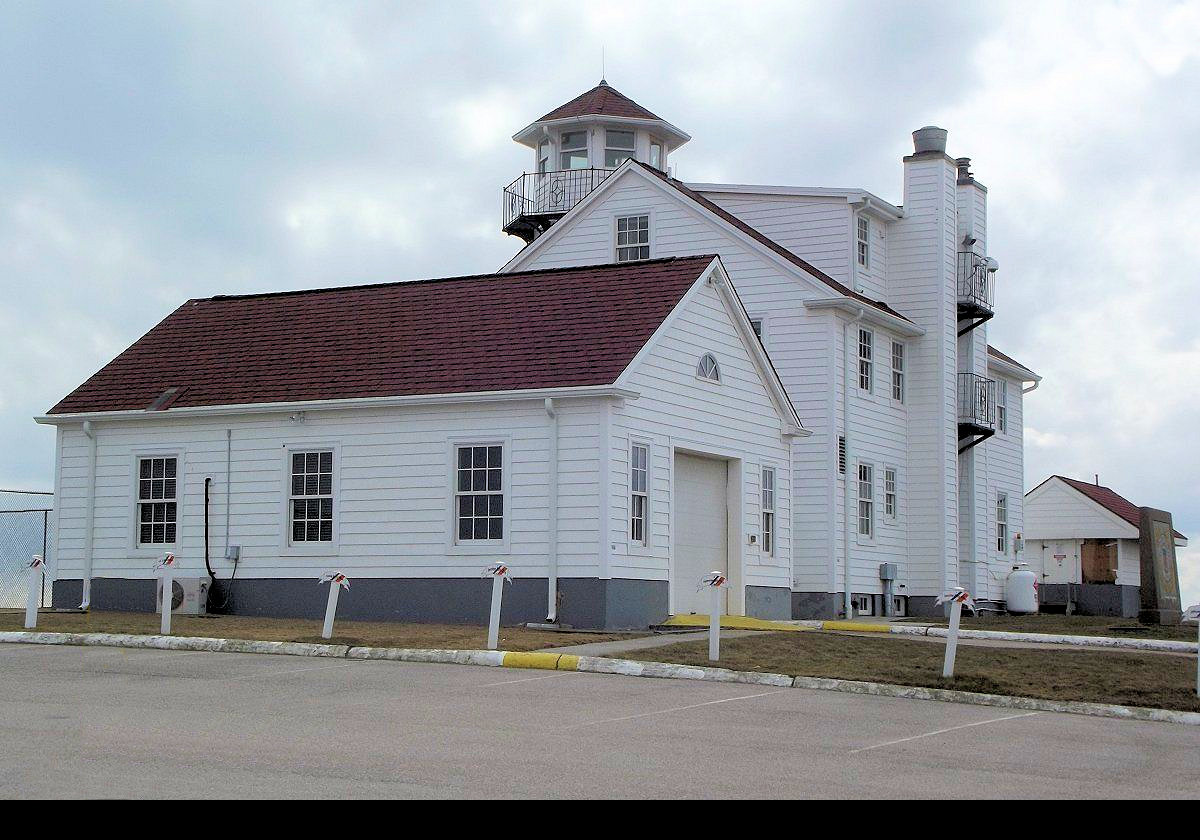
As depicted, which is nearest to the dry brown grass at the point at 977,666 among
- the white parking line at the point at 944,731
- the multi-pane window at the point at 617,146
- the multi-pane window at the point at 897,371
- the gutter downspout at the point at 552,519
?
the white parking line at the point at 944,731

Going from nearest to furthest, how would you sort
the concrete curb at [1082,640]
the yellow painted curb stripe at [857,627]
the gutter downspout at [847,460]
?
the concrete curb at [1082,640], the yellow painted curb stripe at [857,627], the gutter downspout at [847,460]

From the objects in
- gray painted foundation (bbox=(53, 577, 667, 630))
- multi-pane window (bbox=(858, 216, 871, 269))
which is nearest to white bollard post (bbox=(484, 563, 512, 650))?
gray painted foundation (bbox=(53, 577, 667, 630))

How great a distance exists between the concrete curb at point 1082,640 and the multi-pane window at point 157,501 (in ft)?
37.7

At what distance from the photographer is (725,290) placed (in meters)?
25.2

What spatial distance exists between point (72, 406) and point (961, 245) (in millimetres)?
21636

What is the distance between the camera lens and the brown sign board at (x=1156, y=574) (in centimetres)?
2970

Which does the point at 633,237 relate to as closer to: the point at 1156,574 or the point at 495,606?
the point at 1156,574

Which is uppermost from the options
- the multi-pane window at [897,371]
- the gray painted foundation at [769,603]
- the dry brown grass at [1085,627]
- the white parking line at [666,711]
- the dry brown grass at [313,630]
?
the multi-pane window at [897,371]

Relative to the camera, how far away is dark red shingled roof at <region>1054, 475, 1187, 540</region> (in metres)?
53.1

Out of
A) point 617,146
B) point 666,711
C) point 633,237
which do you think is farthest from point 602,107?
point 666,711

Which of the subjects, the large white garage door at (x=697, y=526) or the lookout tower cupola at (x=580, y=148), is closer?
the large white garage door at (x=697, y=526)

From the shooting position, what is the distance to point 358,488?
23969mm

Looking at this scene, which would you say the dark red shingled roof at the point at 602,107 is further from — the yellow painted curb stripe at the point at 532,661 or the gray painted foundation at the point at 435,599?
the yellow painted curb stripe at the point at 532,661
